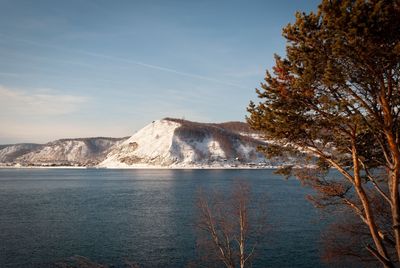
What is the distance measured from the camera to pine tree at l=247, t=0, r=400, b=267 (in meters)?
10.9

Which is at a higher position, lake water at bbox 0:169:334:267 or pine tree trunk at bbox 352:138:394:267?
pine tree trunk at bbox 352:138:394:267

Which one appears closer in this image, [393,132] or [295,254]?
[393,132]

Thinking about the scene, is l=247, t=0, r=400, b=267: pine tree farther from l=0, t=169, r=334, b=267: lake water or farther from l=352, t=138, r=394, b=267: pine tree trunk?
l=0, t=169, r=334, b=267: lake water

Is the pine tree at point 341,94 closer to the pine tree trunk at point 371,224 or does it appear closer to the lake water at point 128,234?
the pine tree trunk at point 371,224

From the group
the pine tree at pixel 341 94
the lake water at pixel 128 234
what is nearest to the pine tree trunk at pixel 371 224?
the pine tree at pixel 341 94

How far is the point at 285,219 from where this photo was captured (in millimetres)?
44906

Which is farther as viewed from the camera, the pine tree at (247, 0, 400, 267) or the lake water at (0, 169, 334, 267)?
the lake water at (0, 169, 334, 267)

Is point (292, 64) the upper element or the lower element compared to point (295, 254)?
upper

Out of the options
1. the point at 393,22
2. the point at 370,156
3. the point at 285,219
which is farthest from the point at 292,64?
the point at 285,219

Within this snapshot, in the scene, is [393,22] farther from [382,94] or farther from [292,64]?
[292,64]

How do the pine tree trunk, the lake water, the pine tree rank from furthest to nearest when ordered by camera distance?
the lake water → the pine tree trunk → the pine tree

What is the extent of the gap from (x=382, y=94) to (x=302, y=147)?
3.81 meters

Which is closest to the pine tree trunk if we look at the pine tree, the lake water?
the pine tree

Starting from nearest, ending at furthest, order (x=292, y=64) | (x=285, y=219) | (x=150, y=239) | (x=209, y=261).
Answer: (x=292, y=64) → (x=209, y=261) → (x=150, y=239) → (x=285, y=219)
